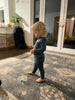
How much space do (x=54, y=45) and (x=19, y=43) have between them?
4.33ft

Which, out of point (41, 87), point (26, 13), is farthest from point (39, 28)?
point (26, 13)

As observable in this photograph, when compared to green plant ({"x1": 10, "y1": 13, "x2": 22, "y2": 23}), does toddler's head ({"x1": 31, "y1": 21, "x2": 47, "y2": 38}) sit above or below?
below

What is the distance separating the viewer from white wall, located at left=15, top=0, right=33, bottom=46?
9.20 ft

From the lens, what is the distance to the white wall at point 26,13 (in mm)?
2803

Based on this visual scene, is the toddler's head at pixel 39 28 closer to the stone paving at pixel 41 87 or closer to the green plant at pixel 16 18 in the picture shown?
the stone paving at pixel 41 87

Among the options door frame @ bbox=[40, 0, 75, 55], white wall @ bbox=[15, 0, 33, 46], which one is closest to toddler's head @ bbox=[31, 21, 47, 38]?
door frame @ bbox=[40, 0, 75, 55]

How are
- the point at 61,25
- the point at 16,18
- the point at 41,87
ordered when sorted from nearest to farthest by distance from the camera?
the point at 41,87
the point at 61,25
the point at 16,18

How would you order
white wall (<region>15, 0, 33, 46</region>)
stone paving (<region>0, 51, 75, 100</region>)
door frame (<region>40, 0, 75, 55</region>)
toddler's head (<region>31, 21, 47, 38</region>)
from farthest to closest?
white wall (<region>15, 0, 33, 46</region>) → door frame (<region>40, 0, 75, 55</region>) → toddler's head (<region>31, 21, 47, 38</region>) → stone paving (<region>0, 51, 75, 100</region>)

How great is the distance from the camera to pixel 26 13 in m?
2.88

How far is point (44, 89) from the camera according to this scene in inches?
34.5

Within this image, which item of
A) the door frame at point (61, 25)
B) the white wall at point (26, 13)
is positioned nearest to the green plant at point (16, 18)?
the white wall at point (26, 13)

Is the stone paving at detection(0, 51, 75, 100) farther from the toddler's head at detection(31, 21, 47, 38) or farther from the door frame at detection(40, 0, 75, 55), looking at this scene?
the door frame at detection(40, 0, 75, 55)

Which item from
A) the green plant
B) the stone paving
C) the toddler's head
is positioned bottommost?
the stone paving

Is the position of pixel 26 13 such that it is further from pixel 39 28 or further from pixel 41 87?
pixel 41 87
